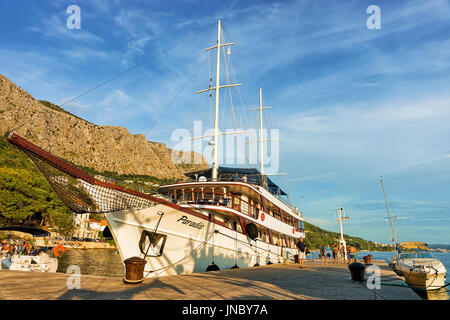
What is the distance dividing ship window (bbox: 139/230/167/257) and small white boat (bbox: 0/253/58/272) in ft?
34.6

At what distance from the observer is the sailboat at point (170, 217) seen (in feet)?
30.0

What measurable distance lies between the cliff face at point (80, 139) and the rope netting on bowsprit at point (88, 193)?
97242 mm

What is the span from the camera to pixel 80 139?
124812 millimetres

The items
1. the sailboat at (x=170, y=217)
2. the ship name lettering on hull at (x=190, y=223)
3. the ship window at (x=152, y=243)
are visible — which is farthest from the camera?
the ship name lettering on hull at (x=190, y=223)

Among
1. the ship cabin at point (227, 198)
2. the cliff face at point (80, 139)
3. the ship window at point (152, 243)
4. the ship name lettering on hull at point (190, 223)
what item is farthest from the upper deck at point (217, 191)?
the cliff face at point (80, 139)

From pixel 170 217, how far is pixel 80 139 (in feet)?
434

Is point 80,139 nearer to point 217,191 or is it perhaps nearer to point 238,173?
point 238,173

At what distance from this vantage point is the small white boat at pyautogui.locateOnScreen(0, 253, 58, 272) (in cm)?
1590

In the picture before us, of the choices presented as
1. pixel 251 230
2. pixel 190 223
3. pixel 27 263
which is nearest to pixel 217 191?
pixel 251 230

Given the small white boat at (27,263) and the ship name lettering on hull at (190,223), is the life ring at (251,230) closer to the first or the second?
the ship name lettering on hull at (190,223)

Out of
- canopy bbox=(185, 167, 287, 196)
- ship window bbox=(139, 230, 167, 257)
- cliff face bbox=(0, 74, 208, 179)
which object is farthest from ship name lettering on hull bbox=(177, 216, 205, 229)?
cliff face bbox=(0, 74, 208, 179)

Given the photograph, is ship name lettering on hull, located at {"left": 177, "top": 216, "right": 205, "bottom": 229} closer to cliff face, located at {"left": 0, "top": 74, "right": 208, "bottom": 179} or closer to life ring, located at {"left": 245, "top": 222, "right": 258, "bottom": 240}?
life ring, located at {"left": 245, "top": 222, "right": 258, "bottom": 240}
